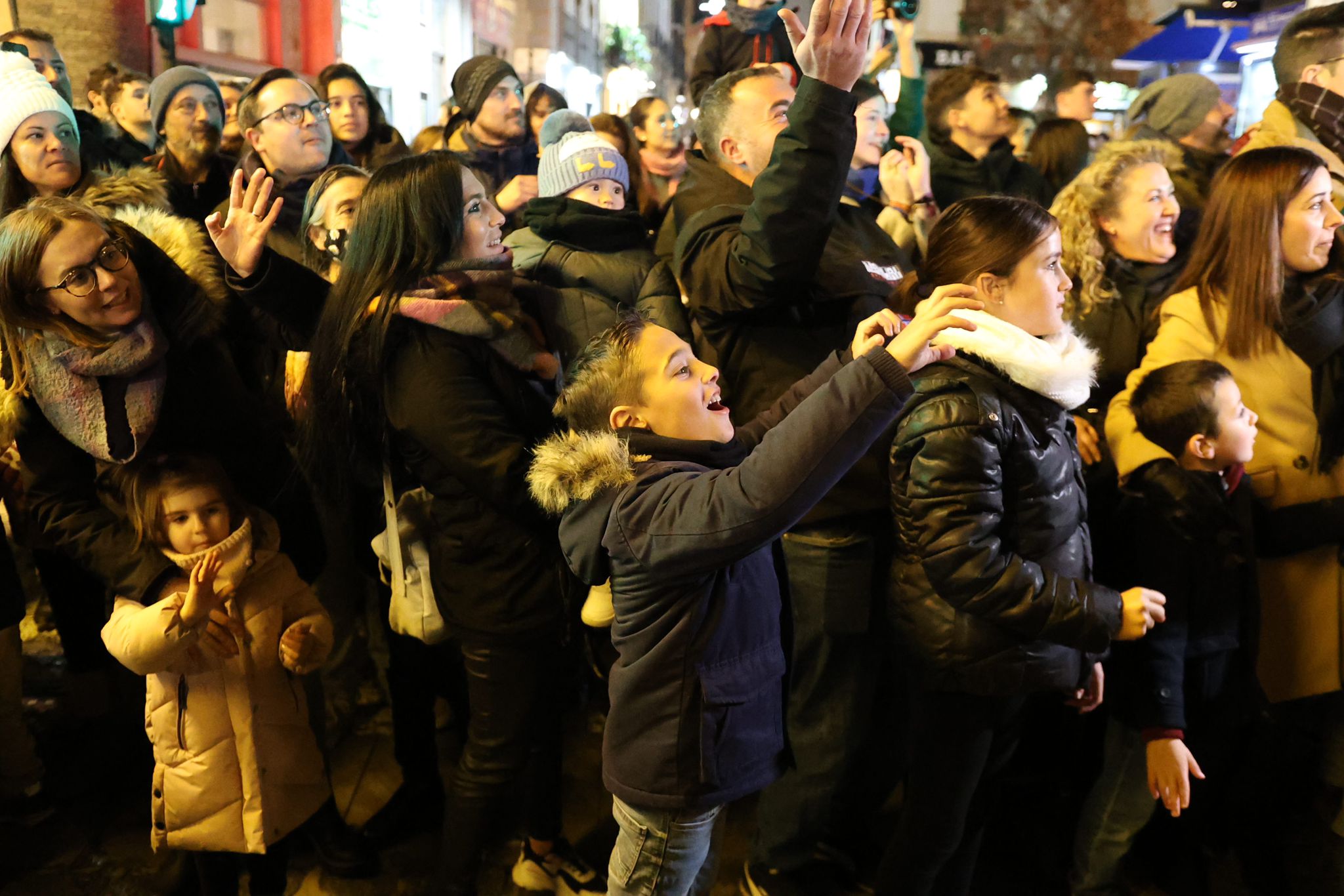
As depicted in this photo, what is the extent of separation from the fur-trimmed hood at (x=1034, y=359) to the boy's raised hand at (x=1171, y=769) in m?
0.88

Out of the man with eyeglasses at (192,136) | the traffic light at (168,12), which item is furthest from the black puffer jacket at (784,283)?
the traffic light at (168,12)

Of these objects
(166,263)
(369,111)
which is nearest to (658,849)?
(166,263)

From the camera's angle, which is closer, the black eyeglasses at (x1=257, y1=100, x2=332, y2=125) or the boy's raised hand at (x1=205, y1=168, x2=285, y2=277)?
the boy's raised hand at (x1=205, y1=168, x2=285, y2=277)

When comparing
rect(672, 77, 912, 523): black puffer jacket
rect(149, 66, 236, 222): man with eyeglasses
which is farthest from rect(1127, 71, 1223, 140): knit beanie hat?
rect(149, 66, 236, 222): man with eyeglasses

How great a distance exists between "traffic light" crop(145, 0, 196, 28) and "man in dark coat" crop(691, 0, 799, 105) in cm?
410

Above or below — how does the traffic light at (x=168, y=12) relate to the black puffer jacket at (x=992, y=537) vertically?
above

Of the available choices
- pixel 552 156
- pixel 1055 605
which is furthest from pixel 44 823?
pixel 1055 605

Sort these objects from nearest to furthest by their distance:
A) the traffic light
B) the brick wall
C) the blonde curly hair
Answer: the blonde curly hair → the traffic light → the brick wall

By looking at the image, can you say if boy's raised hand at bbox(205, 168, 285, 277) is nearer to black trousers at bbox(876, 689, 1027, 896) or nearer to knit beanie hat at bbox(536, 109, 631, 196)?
knit beanie hat at bbox(536, 109, 631, 196)

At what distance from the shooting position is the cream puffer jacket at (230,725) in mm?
2363

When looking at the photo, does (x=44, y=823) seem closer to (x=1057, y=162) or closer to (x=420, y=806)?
(x=420, y=806)

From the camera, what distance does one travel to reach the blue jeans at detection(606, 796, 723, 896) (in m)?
2.00

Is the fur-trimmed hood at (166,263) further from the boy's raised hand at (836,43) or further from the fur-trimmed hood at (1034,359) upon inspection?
the fur-trimmed hood at (1034,359)

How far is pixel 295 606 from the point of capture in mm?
2525
